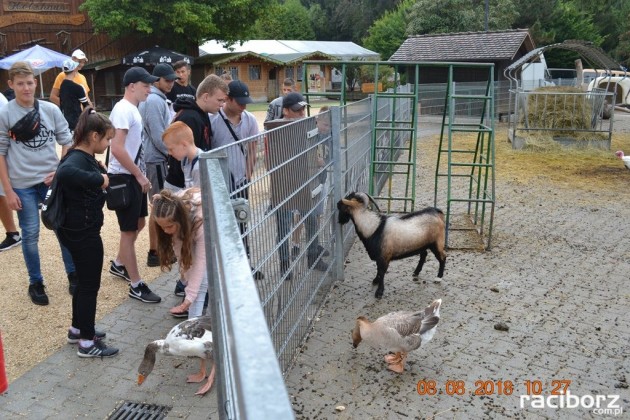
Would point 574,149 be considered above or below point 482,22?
below

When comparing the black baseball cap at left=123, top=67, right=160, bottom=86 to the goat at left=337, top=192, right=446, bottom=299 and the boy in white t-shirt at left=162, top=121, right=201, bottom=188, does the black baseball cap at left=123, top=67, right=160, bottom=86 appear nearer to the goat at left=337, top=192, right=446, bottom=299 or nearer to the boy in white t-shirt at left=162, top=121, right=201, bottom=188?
the boy in white t-shirt at left=162, top=121, right=201, bottom=188

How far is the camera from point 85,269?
4.06 m

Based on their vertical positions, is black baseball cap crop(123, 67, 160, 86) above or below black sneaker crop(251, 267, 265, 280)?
above

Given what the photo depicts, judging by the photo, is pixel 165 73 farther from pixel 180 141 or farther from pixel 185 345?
pixel 185 345

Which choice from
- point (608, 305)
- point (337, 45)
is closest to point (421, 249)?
point (608, 305)

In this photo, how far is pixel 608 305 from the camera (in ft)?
17.0

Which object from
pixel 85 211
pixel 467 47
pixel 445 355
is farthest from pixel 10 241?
pixel 467 47

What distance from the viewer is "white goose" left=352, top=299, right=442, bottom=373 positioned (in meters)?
3.95

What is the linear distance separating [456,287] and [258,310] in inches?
196

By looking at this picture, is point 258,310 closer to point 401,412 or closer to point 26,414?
point 401,412

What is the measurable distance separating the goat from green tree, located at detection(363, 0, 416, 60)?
1930 inches

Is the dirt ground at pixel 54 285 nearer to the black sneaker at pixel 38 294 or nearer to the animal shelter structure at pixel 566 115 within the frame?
the black sneaker at pixel 38 294

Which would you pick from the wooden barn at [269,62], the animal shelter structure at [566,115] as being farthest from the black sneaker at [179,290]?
the wooden barn at [269,62]

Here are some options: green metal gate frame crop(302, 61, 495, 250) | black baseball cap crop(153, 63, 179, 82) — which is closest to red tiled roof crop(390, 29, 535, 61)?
green metal gate frame crop(302, 61, 495, 250)
